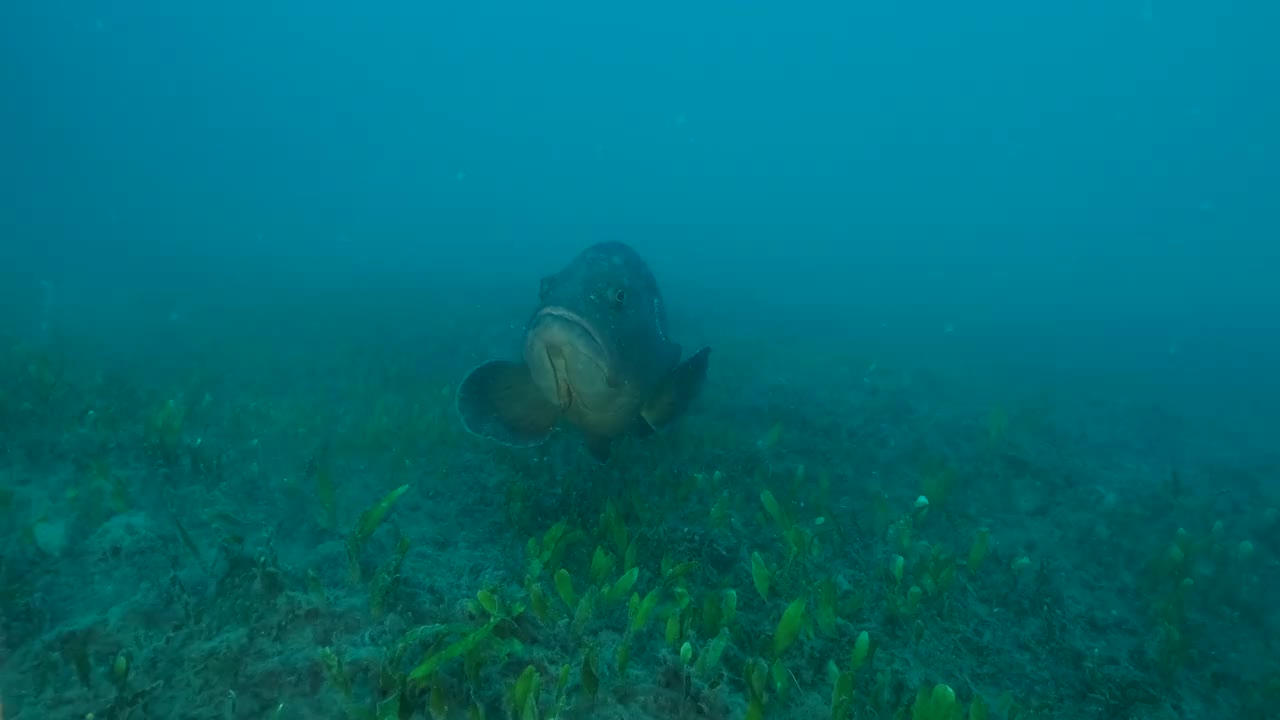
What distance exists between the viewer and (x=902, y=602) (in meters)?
4.32

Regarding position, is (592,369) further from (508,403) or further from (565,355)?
(508,403)

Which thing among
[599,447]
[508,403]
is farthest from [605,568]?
[508,403]

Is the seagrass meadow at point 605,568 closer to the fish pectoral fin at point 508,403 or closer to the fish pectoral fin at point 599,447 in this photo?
the fish pectoral fin at point 599,447

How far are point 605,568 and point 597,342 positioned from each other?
1.72m

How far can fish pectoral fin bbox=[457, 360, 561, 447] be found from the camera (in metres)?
6.02

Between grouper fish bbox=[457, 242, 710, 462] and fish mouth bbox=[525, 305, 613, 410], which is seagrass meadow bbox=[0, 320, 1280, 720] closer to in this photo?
grouper fish bbox=[457, 242, 710, 462]

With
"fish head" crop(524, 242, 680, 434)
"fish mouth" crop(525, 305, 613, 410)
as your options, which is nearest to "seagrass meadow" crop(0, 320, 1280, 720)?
"fish head" crop(524, 242, 680, 434)

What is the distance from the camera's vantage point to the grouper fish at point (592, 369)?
5074 mm

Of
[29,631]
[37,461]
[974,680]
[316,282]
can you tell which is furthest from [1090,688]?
[316,282]

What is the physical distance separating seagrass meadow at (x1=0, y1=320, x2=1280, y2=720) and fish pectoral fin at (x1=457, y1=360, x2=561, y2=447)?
20.3 inches

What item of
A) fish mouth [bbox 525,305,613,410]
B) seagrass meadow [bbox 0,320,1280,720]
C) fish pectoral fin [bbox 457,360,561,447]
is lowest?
seagrass meadow [bbox 0,320,1280,720]

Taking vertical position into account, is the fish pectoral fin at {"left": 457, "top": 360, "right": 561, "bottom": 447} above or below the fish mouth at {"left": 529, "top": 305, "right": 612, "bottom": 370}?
below

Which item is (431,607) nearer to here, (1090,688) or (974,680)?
(974,680)

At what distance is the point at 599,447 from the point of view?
20.4 ft
